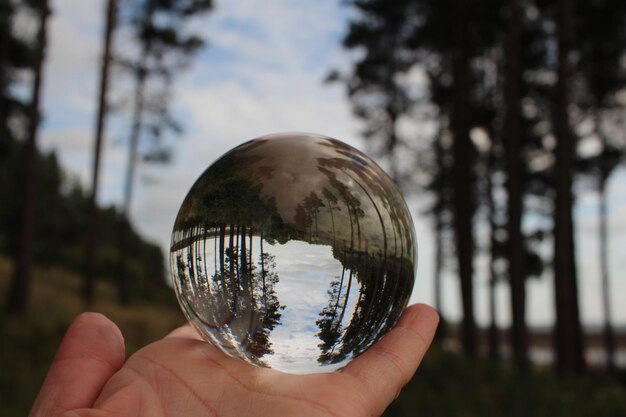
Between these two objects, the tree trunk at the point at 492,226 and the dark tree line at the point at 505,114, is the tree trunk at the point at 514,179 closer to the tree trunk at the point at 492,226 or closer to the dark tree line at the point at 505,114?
the dark tree line at the point at 505,114

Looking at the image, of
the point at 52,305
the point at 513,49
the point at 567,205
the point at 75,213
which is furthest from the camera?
the point at 75,213

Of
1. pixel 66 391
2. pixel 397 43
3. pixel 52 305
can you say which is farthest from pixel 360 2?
pixel 66 391

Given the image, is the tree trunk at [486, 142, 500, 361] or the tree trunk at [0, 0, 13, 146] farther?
the tree trunk at [486, 142, 500, 361]

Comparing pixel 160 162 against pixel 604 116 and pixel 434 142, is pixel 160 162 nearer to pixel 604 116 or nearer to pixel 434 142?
pixel 434 142

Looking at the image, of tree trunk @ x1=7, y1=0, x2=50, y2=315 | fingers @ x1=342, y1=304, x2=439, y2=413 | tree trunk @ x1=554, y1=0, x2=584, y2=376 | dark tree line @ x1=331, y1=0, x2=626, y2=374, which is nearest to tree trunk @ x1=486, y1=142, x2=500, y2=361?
dark tree line @ x1=331, y1=0, x2=626, y2=374

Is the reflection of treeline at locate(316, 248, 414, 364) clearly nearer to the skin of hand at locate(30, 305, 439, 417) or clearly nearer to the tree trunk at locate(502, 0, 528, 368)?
the skin of hand at locate(30, 305, 439, 417)

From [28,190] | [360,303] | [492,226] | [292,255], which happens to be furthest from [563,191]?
[28,190]

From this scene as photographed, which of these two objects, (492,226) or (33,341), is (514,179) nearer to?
(492,226)
